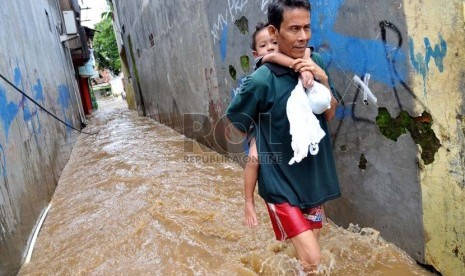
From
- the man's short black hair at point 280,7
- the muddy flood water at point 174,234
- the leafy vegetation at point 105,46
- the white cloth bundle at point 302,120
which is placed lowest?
the muddy flood water at point 174,234

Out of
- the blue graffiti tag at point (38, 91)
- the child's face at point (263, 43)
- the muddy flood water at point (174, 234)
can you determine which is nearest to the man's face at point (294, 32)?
the child's face at point (263, 43)

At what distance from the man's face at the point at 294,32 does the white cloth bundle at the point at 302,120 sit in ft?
0.55

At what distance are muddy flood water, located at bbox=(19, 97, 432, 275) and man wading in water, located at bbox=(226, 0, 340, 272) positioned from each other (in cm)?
33

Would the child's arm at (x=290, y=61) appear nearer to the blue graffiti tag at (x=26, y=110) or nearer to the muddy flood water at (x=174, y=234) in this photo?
the muddy flood water at (x=174, y=234)

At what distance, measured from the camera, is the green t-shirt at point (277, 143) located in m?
1.97

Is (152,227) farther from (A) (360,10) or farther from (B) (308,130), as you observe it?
(A) (360,10)

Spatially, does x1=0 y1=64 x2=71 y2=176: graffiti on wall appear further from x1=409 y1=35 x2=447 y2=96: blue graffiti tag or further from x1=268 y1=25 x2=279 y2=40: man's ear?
x1=409 y1=35 x2=447 y2=96: blue graffiti tag

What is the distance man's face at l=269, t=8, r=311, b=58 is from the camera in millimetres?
1847

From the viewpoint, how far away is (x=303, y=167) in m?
2.03

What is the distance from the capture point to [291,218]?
78.5 inches

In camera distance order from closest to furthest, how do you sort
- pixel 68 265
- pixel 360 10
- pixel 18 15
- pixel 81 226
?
1. pixel 360 10
2. pixel 68 265
3. pixel 81 226
4. pixel 18 15

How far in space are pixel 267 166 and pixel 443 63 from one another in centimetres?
107

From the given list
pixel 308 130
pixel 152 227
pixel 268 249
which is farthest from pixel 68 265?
pixel 308 130

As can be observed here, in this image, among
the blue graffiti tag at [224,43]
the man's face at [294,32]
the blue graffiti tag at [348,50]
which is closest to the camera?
the man's face at [294,32]
